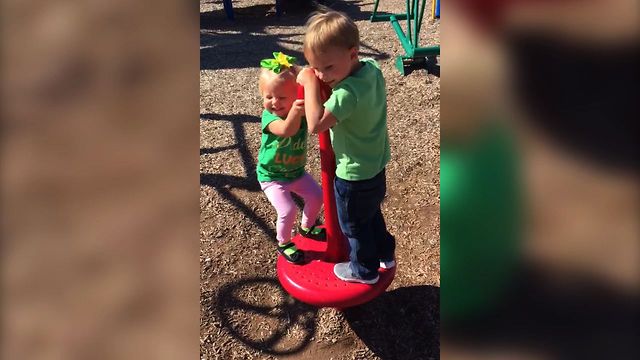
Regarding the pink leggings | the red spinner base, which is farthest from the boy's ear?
the red spinner base

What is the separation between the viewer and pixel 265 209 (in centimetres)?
Result: 382

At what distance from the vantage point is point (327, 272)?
8.71 ft

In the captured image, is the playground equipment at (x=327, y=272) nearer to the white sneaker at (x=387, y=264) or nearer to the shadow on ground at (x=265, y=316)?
the white sneaker at (x=387, y=264)

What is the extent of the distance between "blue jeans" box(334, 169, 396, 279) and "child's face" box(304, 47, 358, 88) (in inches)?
18.8

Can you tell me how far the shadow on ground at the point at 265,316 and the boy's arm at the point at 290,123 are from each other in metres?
1.09

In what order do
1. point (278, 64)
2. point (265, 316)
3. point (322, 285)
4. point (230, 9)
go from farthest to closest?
point (230, 9) → point (265, 316) → point (322, 285) → point (278, 64)

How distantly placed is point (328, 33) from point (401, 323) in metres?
1.62

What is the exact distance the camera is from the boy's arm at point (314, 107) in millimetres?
2062

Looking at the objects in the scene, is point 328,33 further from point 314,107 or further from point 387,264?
point 387,264
